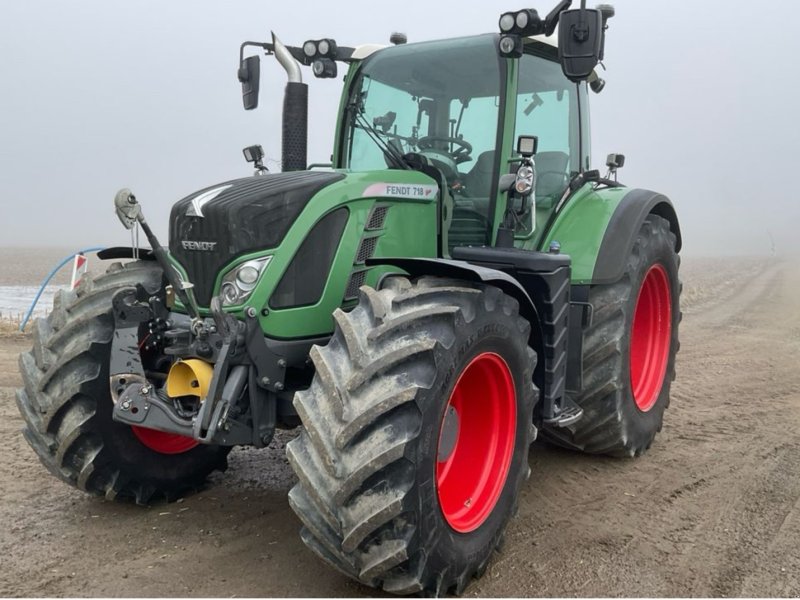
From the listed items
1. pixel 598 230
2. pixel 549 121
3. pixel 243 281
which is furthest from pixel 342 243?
pixel 549 121

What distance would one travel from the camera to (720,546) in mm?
3672

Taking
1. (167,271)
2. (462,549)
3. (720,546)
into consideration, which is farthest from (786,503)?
(167,271)

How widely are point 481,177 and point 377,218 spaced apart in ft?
2.83

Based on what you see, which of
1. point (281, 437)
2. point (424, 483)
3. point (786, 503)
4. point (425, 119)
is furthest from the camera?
point (281, 437)

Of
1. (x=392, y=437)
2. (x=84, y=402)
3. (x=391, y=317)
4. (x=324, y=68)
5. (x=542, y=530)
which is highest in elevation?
(x=324, y=68)

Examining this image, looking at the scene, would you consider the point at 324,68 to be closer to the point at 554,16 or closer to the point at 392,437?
the point at 554,16

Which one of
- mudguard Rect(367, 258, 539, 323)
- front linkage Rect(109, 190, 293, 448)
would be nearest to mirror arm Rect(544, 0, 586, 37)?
mudguard Rect(367, 258, 539, 323)

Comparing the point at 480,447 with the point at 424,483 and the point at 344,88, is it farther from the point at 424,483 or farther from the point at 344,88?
the point at 344,88

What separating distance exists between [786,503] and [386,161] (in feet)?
9.85

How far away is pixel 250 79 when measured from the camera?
4621 mm

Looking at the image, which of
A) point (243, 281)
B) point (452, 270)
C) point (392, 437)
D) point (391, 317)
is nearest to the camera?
point (392, 437)

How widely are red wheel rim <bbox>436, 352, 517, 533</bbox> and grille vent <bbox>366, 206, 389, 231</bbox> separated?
0.90m

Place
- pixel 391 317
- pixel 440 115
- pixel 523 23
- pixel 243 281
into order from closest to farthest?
pixel 391 317
pixel 243 281
pixel 523 23
pixel 440 115

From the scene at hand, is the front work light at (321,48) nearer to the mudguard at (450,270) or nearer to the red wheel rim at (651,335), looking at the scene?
the mudguard at (450,270)
